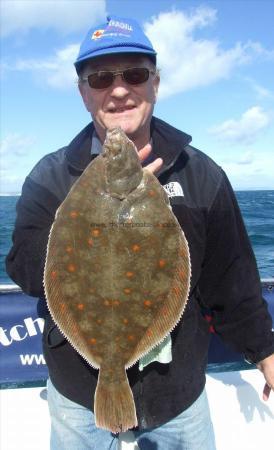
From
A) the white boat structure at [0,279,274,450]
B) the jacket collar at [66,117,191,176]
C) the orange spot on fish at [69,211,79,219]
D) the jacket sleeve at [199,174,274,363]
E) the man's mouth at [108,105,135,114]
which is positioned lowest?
the white boat structure at [0,279,274,450]

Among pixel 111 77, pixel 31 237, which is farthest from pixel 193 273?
pixel 111 77

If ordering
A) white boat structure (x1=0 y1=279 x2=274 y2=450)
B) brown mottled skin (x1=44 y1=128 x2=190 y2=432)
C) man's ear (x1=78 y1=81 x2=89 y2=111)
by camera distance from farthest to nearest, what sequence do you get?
white boat structure (x1=0 y1=279 x2=274 y2=450) < man's ear (x1=78 y1=81 x2=89 y2=111) < brown mottled skin (x1=44 y1=128 x2=190 y2=432)

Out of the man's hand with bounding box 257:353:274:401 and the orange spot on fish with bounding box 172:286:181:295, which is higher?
the orange spot on fish with bounding box 172:286:181:295

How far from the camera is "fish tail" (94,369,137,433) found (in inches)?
81.0

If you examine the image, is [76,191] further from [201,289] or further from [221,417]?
[221,417]

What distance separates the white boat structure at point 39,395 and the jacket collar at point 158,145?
1756 mm

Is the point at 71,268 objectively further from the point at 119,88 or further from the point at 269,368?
the point at 269,368

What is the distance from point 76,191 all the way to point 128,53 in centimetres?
86

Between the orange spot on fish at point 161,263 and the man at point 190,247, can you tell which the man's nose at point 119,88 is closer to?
the man at point 190,247

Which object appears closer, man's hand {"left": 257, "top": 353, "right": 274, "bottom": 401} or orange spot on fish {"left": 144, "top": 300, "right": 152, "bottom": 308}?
orange spot on fish {"left": 144, "top": 300, "right": 152, "bottom": 308}

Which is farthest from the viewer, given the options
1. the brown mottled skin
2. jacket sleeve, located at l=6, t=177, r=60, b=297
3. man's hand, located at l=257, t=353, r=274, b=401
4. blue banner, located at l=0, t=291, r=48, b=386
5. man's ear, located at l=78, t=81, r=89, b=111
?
blue banner, located at l=0, t=291, r=48, b=386

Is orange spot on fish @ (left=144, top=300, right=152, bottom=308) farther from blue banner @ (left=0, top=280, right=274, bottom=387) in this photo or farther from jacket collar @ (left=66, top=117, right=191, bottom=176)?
blue banner @ (left=0, top=280, right=274, bottom=387)

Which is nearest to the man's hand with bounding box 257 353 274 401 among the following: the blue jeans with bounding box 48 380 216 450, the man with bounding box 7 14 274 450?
the man with bounding box 7 14 274 450

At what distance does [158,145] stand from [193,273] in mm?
786
